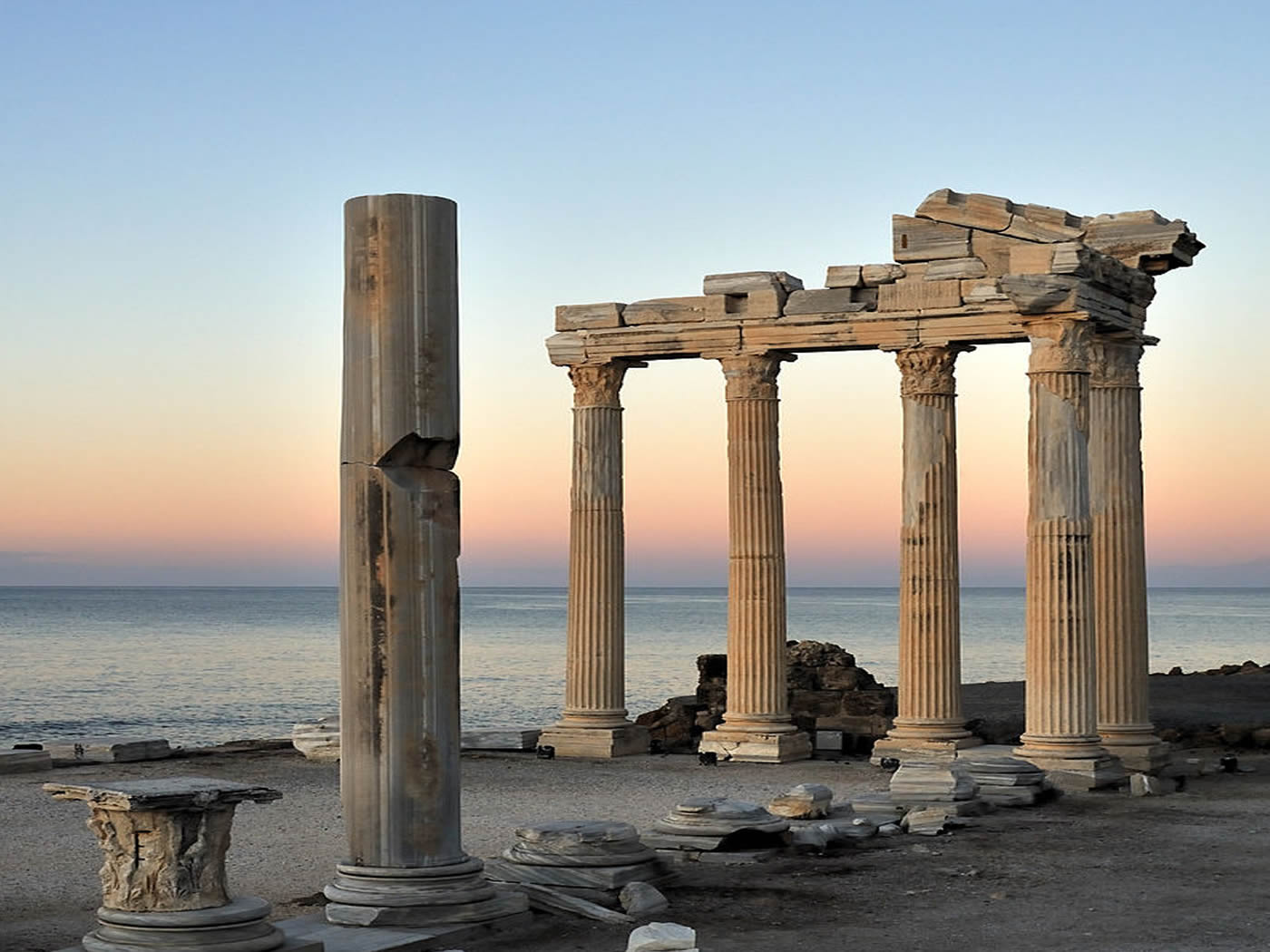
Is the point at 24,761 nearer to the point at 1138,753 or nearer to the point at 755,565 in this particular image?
the point at 755,565

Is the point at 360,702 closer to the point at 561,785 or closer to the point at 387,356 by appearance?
the point at 387,356

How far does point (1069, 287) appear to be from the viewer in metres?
29.9

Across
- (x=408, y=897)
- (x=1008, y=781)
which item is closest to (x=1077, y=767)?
(x=1008, y=781)

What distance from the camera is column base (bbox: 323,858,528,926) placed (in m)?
17.0

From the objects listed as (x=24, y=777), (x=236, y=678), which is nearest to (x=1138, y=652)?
(x=24, y=777)

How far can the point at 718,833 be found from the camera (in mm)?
22641

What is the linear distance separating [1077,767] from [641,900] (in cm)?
1264

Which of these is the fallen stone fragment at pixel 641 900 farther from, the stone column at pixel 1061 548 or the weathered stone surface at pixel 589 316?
the weathered stone surface at pixel 589 316

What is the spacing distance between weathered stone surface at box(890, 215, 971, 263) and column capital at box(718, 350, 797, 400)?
307 cm

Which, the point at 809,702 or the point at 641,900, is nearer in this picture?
the point at 641,900

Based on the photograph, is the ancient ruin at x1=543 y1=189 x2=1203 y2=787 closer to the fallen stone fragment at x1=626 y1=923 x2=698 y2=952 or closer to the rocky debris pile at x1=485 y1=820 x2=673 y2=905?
the rocky debris pile at x1=485 y1=820 x2=673 y2=905

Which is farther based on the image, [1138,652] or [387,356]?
[1138,652]

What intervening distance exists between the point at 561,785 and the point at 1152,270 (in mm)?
12401

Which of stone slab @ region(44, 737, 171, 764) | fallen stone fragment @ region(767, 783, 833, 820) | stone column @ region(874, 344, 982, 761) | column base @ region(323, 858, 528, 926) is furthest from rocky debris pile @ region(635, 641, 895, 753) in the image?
column base @ region(323, 858, 528, 926)
